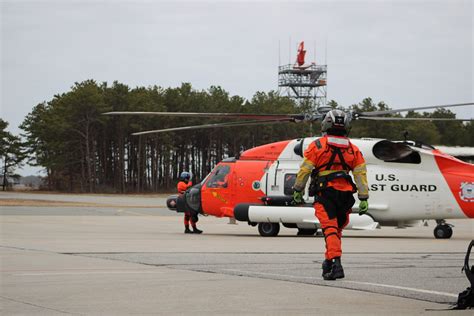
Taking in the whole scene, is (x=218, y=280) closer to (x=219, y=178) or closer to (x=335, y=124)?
(x=335, y=124)

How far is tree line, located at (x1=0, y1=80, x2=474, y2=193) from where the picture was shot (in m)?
93.5

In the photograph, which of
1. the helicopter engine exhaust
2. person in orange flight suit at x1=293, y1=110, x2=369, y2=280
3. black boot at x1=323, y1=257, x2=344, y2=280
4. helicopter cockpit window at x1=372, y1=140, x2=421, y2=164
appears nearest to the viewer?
black boot at x1=323, y1=257, x2=344, y2=280

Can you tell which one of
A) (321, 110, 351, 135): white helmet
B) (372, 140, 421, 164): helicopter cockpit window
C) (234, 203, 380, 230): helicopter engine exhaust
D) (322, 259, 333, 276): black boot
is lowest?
(234, 203, 380, 230): helicopter engine exhaust

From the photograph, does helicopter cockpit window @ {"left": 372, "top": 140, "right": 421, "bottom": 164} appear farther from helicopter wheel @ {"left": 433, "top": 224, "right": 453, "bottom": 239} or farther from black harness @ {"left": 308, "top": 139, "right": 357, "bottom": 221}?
black harness @ {"left": 308, "top": 139, "right": 357, "bottom": 221}

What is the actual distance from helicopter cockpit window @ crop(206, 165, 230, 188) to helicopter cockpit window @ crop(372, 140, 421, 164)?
14.0 feet

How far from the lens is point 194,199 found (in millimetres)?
25094

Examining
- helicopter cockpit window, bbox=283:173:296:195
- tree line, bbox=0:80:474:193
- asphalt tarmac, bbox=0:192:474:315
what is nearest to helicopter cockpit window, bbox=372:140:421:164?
helicopter cockpit window, bbox=283:173:296:195

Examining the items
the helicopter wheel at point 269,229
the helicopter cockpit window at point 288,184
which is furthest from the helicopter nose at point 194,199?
the helicopter cockpit window at point 288,184

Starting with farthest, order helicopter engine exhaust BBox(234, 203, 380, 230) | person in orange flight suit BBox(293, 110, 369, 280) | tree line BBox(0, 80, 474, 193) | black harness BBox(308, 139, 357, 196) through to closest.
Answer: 1. tree line BBox(0, 80, 474, 193)
2. helicopter engine exhaust BBox(234, 203, 380, 230)
3. black harness BBox(308, 139, 357, 196)
4. person in orange flight suit BBox(293, 110, 369, 280)

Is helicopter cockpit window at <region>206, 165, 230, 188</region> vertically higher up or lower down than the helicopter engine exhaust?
higher up

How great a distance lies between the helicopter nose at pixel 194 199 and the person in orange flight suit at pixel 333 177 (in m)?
13.8

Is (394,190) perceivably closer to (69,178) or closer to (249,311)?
(249,311)

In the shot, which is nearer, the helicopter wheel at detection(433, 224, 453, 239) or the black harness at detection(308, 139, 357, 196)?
the black harness at detection(308, 139, 357, 196)

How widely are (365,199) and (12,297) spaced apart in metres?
4.56
